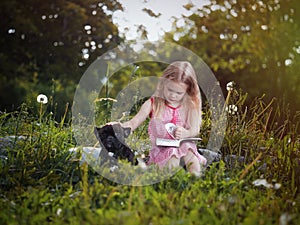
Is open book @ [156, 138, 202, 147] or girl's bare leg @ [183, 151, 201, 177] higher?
open book @ [156, 138, 202, 147]

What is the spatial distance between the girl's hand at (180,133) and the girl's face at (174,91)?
0.24 meters

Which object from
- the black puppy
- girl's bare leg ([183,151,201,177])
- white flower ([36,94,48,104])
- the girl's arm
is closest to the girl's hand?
girl's bare leg ([183,151,201,177])

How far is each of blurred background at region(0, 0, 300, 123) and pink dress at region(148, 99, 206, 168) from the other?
Answer: 348 cm

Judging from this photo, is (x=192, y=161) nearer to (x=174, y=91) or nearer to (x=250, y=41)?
(x=174, y=91)

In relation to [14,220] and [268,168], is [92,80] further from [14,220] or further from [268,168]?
[14,220]

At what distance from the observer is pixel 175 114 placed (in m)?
3.75

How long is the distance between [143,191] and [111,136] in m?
0.66

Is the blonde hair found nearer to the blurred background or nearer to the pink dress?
the pink dress

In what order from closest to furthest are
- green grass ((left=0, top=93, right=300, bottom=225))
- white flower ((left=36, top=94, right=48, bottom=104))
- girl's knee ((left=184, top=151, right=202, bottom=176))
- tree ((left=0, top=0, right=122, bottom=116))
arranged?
green grass ((left=0, top=93, right=300, bottom=225))
girl's knee ((left=184, top=151, right=202, bottom=176))
white flower ((left=36, top=94, right=48, bottom=104))
tree ((left=0, top=0, right=122, bottom=116))

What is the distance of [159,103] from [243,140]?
0.96 meters

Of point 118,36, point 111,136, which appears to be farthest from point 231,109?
point 118,36

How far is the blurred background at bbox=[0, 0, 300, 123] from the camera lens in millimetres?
7262

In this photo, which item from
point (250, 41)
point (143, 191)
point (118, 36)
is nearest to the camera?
point (143, 191)

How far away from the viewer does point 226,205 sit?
247 centimetres
